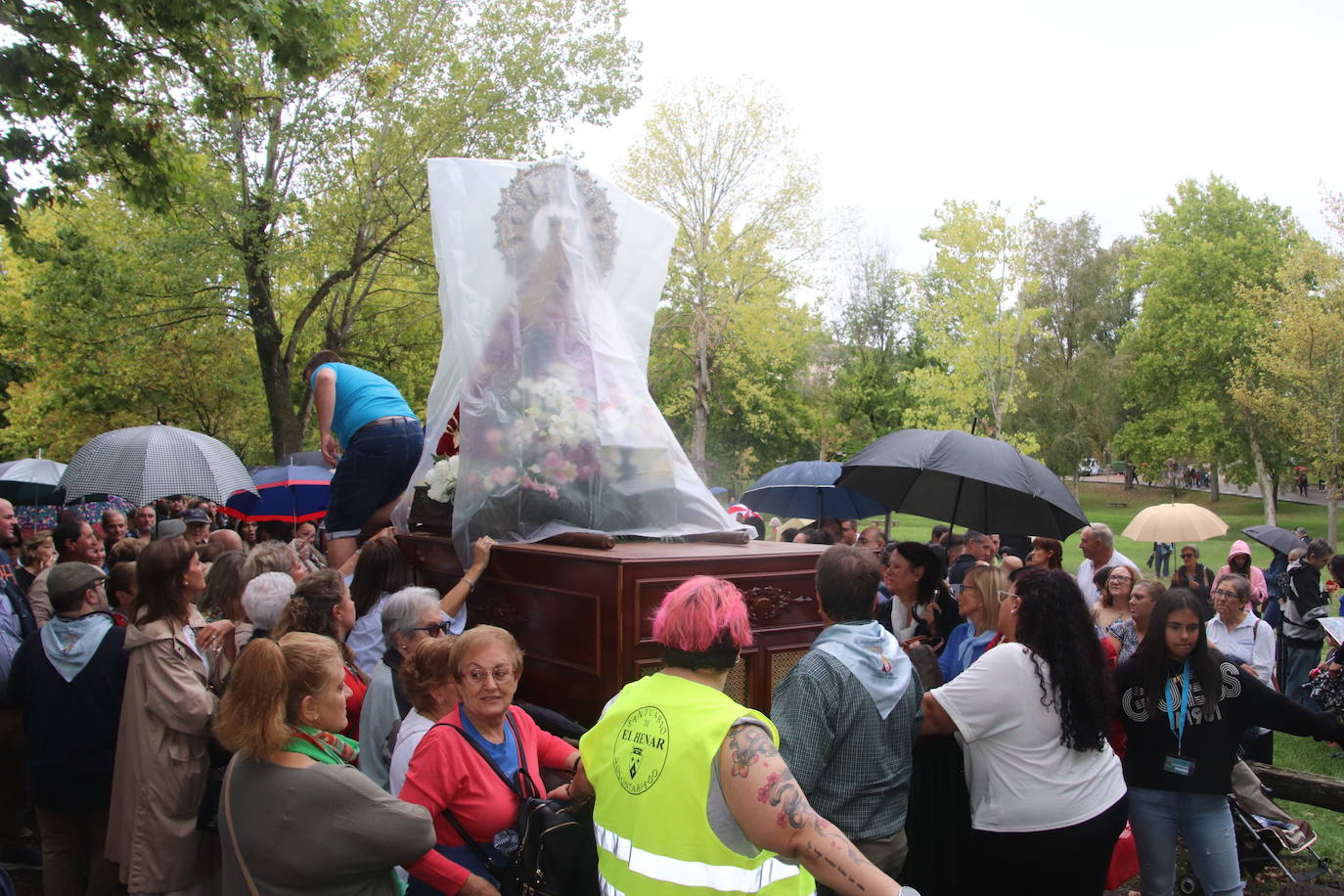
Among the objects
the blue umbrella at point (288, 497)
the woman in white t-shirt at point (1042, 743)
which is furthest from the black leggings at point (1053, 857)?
the blue umbrella at point (288, 497)

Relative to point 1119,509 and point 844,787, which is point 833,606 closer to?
point 844,787

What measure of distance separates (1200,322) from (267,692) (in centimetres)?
4194

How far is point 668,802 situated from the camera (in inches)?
90.9

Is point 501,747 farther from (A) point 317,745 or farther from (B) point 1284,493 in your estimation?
(B) point 1284,493

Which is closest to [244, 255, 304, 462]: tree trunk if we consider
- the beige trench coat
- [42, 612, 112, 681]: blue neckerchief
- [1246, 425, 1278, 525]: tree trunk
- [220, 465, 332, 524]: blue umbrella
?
[220, 465, 332, 524]: blue umbrella

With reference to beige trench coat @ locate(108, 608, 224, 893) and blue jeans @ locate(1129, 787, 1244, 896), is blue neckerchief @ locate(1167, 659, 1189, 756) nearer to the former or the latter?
blue jeans @ locate(1129, 787, 1244, 896)

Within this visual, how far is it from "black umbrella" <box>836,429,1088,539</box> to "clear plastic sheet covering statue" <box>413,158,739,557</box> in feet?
7.57

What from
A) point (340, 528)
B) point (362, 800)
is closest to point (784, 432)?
point (340, 528)

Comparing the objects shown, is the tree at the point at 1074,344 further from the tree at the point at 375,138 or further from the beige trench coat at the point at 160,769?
the beige trench coat at the point at 160,769

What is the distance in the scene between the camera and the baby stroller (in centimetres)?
536

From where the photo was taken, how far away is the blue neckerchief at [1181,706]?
425 cm

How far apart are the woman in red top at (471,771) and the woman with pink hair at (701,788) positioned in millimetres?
637

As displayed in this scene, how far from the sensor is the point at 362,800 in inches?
106

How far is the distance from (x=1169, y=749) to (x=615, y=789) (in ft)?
10.1
